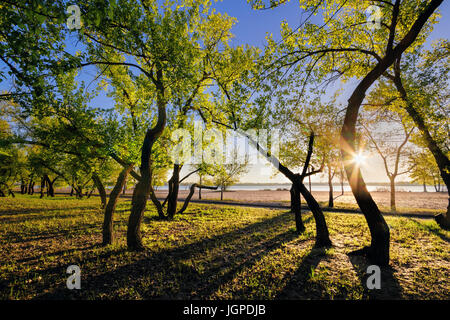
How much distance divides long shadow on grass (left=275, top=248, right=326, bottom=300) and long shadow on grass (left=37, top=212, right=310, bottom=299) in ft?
4.81

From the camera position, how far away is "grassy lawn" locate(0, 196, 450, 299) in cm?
425

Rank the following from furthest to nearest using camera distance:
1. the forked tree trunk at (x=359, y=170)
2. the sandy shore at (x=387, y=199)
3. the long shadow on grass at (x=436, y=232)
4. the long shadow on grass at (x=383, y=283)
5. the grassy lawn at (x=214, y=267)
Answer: the sandy shore at (x=387, y=199)
the long shadow on grass at (x=436, y=232)
the forked tree trunk at (x=359, y=170)
the grassy lawn at (x=214, y=267)
the long shadow on grass at (x=383, y=283)

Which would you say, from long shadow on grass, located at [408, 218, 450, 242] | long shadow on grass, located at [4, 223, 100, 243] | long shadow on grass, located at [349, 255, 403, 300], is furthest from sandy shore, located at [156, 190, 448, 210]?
long shadow on grass, located at [4, 223, 100, 243]

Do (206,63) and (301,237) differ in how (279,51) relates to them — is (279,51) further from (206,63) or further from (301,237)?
(301,237)

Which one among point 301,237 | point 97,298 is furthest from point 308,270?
point 97,298

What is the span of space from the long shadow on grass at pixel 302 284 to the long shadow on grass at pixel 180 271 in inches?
57.7

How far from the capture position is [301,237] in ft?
29.2

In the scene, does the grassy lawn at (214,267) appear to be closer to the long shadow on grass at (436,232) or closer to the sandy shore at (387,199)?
the long shadow on grass at (436,232)

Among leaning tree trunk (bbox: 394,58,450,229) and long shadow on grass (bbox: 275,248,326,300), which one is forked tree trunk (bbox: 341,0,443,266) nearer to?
long shadow on grass (bbox: 275,248,326,300)

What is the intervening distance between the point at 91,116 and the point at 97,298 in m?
9.06

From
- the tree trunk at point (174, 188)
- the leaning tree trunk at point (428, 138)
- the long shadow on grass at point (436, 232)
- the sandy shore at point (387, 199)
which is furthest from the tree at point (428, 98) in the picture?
the sandy shore at point (387, 199)

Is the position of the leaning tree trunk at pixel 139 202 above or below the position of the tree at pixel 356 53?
below

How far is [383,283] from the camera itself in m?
4.72

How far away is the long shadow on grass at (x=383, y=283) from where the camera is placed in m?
4.14
